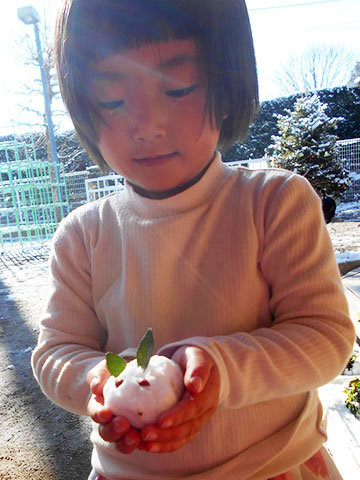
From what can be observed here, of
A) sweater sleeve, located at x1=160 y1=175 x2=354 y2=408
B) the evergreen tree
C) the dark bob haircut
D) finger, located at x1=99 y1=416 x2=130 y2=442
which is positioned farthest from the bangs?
the evergreen tree

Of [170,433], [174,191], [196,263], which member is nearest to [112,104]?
[174,191]

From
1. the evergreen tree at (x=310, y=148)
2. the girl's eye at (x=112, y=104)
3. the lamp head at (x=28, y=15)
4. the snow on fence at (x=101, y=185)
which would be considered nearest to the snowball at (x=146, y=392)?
the girl's eye at (x=112, y=104)

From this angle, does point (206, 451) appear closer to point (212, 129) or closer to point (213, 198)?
point (213, 198)

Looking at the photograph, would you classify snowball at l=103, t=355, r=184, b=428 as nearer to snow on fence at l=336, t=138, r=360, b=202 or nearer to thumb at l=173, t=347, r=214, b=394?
thumb at l=173, t=347, r=214, b=394

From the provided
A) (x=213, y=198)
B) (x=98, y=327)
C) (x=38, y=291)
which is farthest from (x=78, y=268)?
(x=38, y=291)

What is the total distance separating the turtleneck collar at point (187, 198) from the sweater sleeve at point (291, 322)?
0.13 meters

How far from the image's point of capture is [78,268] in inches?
36.8

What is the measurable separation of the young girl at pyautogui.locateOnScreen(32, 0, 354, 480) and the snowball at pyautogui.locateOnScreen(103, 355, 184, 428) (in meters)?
0.04

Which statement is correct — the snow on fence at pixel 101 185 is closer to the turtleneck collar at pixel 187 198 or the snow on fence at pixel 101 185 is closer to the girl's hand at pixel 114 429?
the turtleneck collar at pixel 187 198

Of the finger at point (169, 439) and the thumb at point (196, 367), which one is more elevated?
the thumb at point (196, 367)

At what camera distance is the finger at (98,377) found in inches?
25.5

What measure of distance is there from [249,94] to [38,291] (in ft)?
12.4

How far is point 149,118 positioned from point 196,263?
0.96 feet

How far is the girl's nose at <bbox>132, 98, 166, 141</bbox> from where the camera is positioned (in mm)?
732
